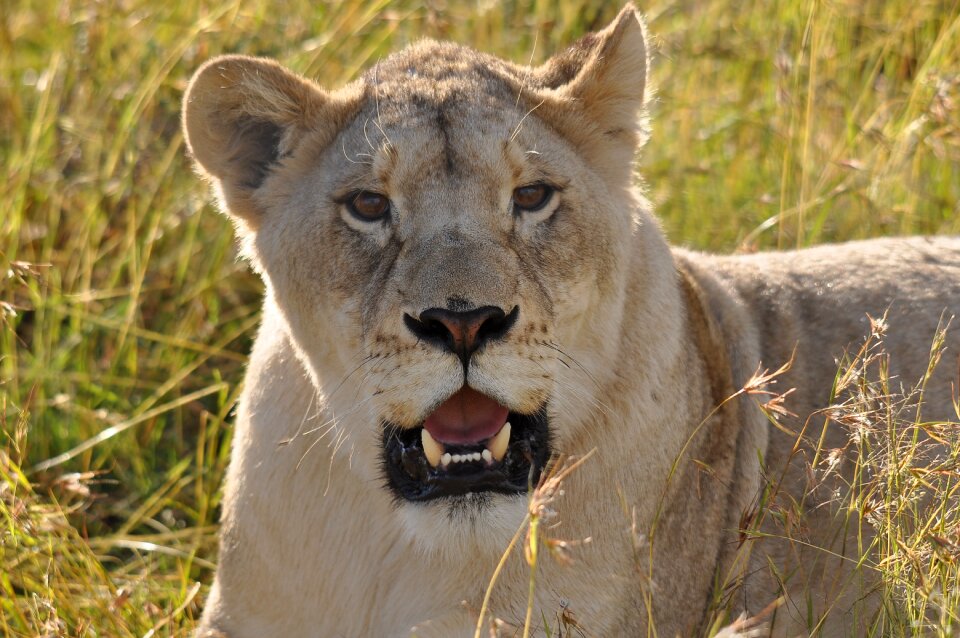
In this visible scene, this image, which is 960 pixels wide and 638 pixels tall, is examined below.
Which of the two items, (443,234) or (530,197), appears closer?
(443,234)

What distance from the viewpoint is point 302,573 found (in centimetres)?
356

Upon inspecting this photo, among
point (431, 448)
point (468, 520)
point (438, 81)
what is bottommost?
point (468, 520)

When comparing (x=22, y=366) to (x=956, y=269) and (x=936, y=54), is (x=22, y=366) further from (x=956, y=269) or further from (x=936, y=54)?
(x=936, y=54)

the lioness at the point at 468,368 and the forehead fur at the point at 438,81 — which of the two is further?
the forehead fur at the point at 438,81

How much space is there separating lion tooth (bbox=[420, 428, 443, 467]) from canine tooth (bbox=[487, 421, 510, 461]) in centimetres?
12

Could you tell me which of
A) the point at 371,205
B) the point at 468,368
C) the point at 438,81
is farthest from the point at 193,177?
the point at 468,368

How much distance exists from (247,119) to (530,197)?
2.82 feet

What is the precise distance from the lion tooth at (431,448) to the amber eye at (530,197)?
64 cm

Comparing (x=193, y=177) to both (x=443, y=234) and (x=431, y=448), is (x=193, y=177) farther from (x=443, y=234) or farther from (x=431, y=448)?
(x=431, y=448)

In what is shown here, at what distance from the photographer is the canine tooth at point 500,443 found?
3088 mm

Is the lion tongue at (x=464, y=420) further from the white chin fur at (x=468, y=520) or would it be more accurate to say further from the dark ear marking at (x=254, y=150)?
the dark ear marking at (x=254, y=150)

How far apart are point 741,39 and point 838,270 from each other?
8.20 feet

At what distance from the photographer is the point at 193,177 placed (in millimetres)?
5664

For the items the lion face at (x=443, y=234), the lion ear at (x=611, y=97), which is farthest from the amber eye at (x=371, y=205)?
the lion ear at (x=611, y=97)
